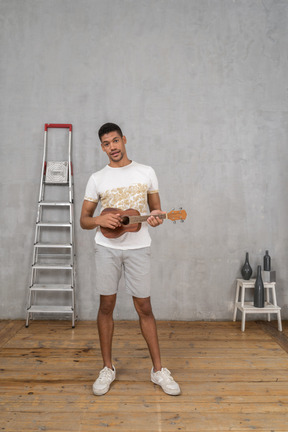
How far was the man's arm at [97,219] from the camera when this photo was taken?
2.05 m

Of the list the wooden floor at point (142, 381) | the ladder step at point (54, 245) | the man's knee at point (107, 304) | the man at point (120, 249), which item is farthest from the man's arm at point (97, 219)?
the ladder step at point (54, 245)

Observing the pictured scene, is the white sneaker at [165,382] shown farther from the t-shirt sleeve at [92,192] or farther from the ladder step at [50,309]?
the ladder step at [50,309]

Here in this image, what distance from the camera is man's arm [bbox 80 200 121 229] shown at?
80.7 inches

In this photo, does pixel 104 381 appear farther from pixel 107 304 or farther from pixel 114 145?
pixel 114 145

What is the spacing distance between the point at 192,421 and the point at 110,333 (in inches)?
27.8

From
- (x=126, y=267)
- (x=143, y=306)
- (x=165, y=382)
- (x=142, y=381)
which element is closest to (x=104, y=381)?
(x=142, y=381)

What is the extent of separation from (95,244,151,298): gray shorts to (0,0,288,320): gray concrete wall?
1.40 metres

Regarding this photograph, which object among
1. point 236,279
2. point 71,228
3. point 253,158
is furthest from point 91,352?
point 253,158

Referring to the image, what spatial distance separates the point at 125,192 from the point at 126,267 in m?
0.48

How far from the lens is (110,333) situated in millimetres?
2225

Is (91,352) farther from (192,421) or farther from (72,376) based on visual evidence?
(192,421)

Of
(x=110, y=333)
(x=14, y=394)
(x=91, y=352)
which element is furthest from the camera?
(x=91, y=352)

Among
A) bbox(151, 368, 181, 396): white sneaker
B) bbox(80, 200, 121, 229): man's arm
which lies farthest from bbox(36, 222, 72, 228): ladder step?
bbox(151, 368, 181, 396): white sneaker

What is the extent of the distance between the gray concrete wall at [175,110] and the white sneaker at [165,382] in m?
1.40
